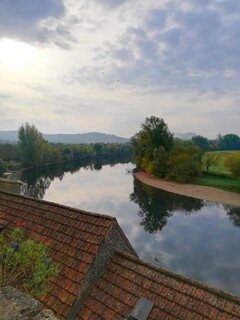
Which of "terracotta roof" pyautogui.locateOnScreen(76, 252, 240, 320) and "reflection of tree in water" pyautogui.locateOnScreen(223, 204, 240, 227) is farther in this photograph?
"reflection of tree in water" pyautogui.locateOnScreen(223, 204, 240, 227)

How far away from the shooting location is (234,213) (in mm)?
45969

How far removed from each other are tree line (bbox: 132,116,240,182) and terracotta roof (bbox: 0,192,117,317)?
198 ft

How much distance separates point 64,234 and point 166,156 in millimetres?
70848

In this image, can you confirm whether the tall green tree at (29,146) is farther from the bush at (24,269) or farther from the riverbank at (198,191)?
the bush at (24,269)

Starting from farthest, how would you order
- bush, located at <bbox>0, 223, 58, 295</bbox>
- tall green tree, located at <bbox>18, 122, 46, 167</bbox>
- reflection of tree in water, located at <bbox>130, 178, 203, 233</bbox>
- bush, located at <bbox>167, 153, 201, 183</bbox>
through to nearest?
tall green tree, located at <bbox>18, 122, 46, 167</bbox>, bush, located at <bbox>167, 153, 201, 183</bbox>, reflection of tree in water, located at <bbox>130, 178, 203, 233</bbox>, bush, located at <bbox>0, 223, 58, 295</bbox>

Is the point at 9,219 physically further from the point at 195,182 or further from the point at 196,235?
the point at 195,182

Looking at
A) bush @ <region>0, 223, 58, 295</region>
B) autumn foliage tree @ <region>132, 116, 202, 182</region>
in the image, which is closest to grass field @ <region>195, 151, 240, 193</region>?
autumn foliage tree @ <region>132, 116, 202, 182</region>

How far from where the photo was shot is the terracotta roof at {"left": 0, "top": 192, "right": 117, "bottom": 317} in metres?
10.1

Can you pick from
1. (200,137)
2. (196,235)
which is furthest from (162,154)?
(200,137)

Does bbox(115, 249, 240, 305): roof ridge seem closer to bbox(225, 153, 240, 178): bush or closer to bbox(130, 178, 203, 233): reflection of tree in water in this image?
bbox(130, 178, 203, 233): reflection of tree in water

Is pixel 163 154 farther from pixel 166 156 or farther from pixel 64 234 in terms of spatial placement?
pixel 64 234

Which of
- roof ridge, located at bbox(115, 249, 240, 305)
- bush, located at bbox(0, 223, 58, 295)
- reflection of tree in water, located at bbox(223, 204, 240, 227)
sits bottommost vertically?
reflection of tree in water, located at bbox(223, 204, 240, 227)

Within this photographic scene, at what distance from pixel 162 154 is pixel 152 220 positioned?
136ft

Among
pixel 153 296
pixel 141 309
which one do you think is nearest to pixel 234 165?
pixel 153 296
